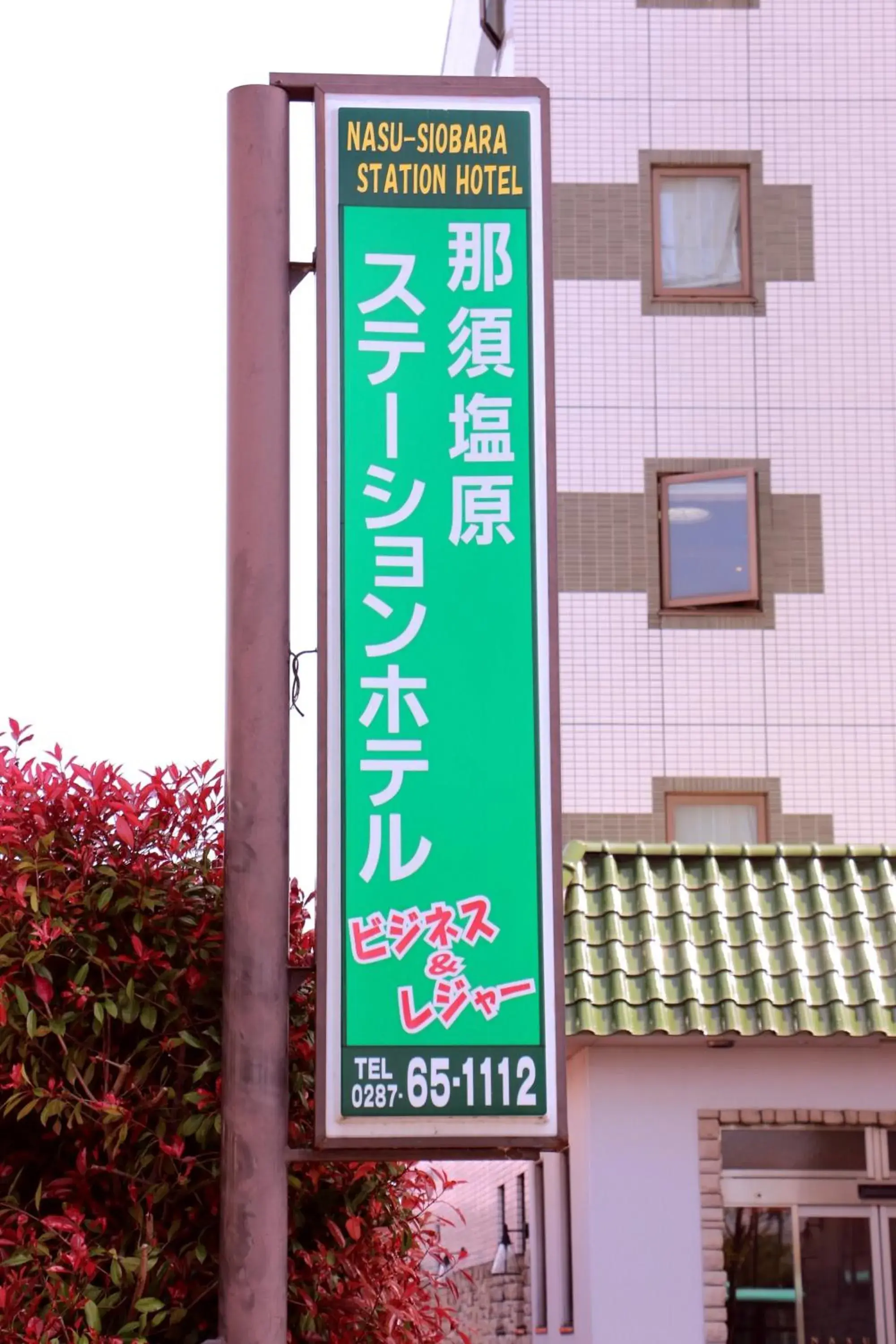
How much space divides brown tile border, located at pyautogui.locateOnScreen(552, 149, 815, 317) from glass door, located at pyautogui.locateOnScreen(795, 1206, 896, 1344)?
10.9m

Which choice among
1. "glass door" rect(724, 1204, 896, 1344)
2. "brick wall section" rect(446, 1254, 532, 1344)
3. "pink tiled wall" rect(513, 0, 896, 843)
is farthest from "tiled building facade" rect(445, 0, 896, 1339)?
"glass door" rect(724, 1204, 896, 1344)

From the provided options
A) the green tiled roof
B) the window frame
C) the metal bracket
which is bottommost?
the green tiled roof

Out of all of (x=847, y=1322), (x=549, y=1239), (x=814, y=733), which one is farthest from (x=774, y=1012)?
(x=814, y=733)

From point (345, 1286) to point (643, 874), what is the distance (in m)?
7.51

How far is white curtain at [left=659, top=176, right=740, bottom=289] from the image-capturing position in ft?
73.0

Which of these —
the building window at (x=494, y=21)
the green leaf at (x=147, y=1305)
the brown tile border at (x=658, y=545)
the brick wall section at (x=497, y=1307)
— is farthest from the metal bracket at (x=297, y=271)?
the building window at (x=494, y=21)

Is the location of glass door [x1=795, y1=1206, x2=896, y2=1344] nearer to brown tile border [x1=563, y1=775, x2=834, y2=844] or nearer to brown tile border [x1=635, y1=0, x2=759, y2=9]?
brown tile border [x1=563, y1=775, x2=834, y2=844]

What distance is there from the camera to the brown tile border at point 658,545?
837 inches

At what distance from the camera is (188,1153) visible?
674cm

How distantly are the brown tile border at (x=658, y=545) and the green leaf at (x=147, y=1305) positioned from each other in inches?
606

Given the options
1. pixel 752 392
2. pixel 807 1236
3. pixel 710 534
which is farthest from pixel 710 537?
pixel 807 1236

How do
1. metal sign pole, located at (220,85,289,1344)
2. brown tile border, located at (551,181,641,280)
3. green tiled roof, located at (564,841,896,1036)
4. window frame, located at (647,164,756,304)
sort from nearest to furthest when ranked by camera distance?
metal sign pole, located at (220,85,289,1344)
green tiled roof, located at (564,841,896,1036)
brown tile border, located at (551,181,641,280)
window frame, located at (647,164,756,304)

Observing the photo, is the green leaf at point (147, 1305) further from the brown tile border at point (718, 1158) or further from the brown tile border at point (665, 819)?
the brown tile border at point (665, 819)

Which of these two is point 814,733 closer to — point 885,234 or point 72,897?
point 885,234
